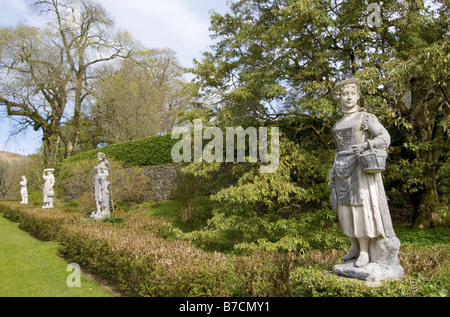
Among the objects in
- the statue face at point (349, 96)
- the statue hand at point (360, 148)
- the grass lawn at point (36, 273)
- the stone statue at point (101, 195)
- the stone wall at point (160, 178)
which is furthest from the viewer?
the stone wall at point (160, 178)

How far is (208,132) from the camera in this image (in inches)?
404

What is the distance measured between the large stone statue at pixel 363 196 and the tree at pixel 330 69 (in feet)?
12.2

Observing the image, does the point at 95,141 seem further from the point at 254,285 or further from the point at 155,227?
the point at 254,285

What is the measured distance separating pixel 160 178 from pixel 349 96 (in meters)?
15.0

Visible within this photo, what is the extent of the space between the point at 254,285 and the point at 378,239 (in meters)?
1.86

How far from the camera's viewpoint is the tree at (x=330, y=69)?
7.94 metres

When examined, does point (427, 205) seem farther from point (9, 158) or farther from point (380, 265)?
point (9, 158)

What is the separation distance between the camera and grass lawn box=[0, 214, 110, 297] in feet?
17.6

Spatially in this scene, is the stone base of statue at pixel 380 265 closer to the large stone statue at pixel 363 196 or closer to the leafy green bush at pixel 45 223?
the large stone statue at pixel 363 196

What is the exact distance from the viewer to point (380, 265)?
3.56 m

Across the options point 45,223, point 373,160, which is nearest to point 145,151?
point 45,223

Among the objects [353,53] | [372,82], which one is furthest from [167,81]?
[372,82]

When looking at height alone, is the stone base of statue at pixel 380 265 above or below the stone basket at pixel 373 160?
below

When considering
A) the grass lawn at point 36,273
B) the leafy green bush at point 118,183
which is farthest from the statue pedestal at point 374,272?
the leafy green bush at point 118,183
